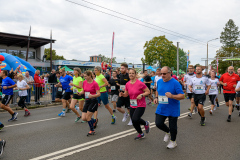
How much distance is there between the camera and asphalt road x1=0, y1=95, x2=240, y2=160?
4.04 metres

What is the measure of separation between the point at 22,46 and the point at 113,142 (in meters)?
36.1

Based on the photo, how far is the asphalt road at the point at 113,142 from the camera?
13.3ft

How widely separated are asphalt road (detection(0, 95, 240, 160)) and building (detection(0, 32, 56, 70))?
2821cm

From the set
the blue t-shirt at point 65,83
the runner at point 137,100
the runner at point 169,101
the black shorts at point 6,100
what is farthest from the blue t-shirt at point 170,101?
the black shorts at point 6,100

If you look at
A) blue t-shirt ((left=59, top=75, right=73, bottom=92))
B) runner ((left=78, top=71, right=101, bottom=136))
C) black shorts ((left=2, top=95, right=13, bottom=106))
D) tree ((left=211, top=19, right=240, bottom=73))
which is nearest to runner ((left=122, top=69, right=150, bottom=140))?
runner ((left=78, top=71, right=101, bottom=136))

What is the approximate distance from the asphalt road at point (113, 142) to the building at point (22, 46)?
92.6ft

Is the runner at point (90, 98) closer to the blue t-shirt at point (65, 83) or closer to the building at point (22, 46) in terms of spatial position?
the blue t-shirt at point (65, 83)

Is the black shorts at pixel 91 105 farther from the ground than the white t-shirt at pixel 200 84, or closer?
closer

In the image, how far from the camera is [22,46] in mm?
36062

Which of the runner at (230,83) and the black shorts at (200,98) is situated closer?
the black shorts at (200,98)

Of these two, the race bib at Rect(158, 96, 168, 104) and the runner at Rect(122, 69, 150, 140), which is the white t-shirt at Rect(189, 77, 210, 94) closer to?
the runner at Rect(122, 69, 150, 140)

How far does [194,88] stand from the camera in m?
6.92

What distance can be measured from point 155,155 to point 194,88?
11.8ft

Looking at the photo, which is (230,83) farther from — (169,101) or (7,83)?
(7,83)
